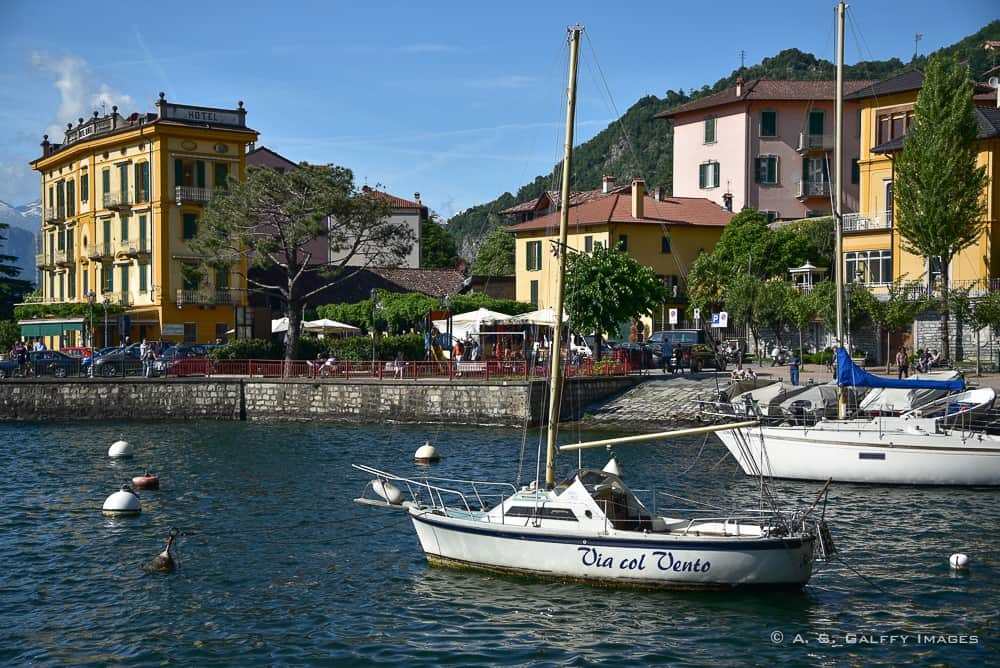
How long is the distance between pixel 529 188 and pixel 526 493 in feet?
536

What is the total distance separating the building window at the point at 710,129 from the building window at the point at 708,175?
65.5 inches

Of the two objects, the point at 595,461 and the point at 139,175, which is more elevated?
the point at 139,175

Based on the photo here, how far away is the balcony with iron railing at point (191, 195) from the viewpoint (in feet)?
218

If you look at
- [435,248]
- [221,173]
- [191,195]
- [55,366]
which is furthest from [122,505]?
[435,248]

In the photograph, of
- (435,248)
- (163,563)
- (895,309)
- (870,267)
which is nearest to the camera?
(163,563)

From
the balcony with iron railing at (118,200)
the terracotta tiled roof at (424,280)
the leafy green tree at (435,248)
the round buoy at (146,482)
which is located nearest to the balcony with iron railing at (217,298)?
the balcony with iron railing at (118,200)

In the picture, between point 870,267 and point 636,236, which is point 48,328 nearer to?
point 636,236

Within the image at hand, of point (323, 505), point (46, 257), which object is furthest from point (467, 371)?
point (46, 257)

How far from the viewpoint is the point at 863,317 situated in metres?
53.2

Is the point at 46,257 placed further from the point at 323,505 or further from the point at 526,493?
the point at 526,493

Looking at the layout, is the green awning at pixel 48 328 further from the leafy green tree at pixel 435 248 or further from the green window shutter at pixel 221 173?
the leafy green tree at pixel 435 248

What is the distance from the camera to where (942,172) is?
165ft

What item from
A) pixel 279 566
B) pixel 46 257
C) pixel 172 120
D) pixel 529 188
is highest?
pixel 529 188

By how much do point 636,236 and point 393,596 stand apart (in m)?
51.9
